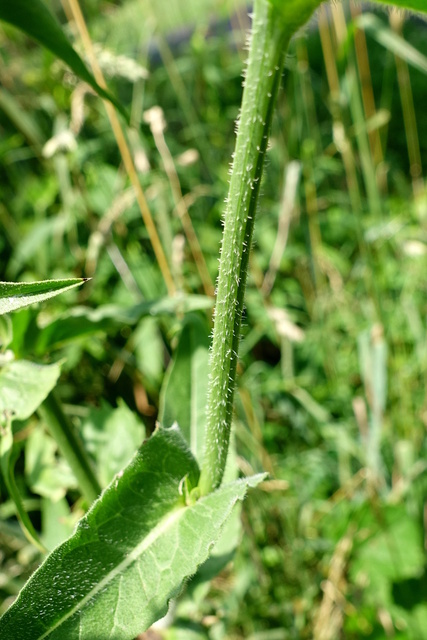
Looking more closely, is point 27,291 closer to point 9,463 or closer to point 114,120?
point 9,463

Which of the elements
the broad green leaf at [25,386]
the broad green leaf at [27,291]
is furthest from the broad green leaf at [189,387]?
the broad green leaf at [27,291]

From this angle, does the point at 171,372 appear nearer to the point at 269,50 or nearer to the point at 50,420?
the point at 50,420

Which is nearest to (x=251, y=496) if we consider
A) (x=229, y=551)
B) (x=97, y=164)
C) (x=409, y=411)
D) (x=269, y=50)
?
(x=229, y=551)

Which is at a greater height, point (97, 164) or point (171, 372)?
point (97, 164)

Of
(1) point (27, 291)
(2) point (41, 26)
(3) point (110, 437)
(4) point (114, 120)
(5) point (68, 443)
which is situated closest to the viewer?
(1) point (27, 291)

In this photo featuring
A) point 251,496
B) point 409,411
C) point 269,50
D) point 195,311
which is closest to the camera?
point 269,50

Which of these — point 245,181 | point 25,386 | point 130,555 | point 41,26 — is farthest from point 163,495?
point 41,26

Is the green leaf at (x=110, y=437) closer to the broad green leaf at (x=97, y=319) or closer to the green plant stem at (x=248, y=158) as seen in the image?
the broad green leaf at (x=97, y=319)

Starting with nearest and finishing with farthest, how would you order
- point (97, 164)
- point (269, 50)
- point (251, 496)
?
point (269, 50) → point (251, 496) → point (97, 164)
